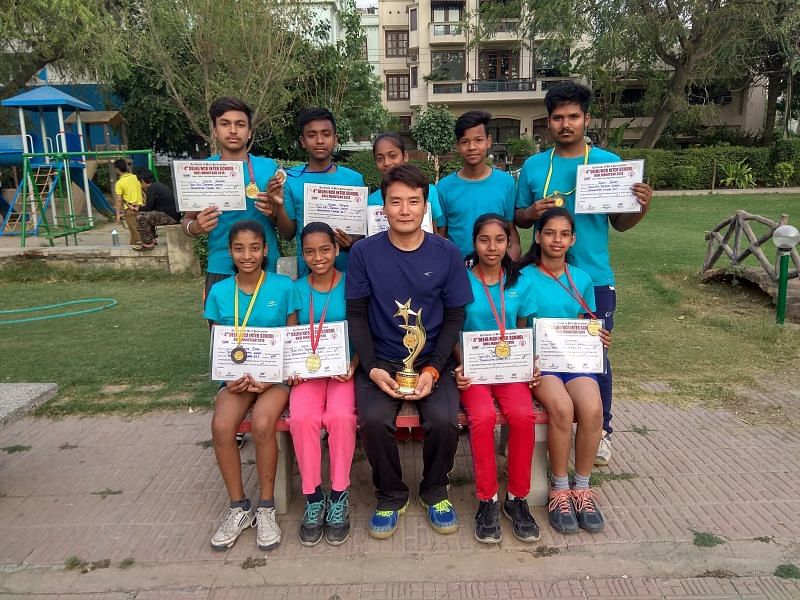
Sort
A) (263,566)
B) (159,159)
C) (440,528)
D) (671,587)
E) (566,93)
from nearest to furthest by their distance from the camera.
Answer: (671,587)
(263,566)
(440,528)
(566,93)
(159,159)

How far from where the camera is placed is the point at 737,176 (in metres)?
25.5

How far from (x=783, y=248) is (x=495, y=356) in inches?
199

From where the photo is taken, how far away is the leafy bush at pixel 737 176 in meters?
25.3

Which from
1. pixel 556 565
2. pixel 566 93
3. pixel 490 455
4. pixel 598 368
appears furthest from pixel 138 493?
pixel 566 93

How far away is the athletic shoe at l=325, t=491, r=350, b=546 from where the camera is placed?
3.11 metres

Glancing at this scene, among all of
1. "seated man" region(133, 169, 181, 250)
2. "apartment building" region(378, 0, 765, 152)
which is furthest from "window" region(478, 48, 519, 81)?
"seated man" region(133, 169, 181, 250)

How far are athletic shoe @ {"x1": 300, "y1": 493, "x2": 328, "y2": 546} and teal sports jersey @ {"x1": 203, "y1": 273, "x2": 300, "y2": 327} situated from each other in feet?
3.25

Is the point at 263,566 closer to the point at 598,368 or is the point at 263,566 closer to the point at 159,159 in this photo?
the point at 598,368

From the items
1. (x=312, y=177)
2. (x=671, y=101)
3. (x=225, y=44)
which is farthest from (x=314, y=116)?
(x=671, y=101)

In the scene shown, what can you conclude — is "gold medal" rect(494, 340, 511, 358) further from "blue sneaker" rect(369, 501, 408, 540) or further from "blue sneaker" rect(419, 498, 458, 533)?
"blue sneaker" rect(369, 501, 408, 540)

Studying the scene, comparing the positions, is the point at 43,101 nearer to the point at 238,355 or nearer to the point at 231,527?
the point at 238,355

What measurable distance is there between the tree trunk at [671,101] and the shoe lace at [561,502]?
85.9ft

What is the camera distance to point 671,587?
273 centimetres

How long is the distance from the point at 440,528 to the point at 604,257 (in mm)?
1865
